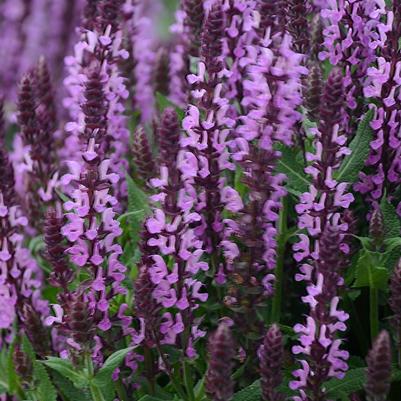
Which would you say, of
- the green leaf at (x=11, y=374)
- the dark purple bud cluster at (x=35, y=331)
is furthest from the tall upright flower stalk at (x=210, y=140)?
the green leaf at (x=11, y=374)

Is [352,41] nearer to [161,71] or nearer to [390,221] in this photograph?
[390,221]

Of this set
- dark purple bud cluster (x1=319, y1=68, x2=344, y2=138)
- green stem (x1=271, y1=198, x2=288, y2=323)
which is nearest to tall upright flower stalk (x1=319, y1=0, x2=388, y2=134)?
green stem (x1=271, y1=198, x2=288, y2=323)

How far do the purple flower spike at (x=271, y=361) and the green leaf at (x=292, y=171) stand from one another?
43cm

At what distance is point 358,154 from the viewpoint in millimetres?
1740

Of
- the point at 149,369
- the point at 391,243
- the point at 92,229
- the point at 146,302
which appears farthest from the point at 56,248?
the point at 391,243

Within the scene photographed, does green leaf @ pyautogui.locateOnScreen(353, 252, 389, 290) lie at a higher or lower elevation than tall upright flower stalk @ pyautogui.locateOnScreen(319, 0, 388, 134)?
lower

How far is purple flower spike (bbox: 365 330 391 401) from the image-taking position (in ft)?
4.26

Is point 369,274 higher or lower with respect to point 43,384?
higher

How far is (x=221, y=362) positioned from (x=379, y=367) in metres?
0.25

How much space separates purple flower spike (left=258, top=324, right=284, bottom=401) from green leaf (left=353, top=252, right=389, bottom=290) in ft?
1.15

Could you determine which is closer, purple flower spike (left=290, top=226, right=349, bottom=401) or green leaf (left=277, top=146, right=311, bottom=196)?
purple flower spike (left=290, top=226, right=349, bottom=401)

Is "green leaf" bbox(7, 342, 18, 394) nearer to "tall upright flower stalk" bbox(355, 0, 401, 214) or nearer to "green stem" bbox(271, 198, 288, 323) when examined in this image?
"green stem" bbox(271, 198, 288, 323)

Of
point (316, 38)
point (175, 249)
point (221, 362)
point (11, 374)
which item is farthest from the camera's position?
point (316, 38)

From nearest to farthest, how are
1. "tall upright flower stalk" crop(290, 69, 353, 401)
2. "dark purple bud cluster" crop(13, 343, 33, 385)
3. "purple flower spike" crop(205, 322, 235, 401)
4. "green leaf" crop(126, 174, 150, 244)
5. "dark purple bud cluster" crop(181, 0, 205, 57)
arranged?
"purple flower spike" crop(205, 322, 235, 401)
"tall upright flower stalk" crop(290, 69, 353, 401)
"dark purple bud cluster" crop(13, 343, 33, 385)
"green leaf" crop(126, 174, 150, 244)
"dark purple bud cluster" crop(181, 0, 205, 57)
